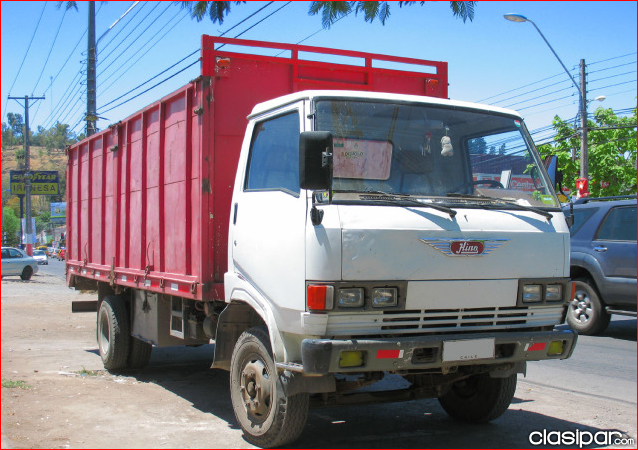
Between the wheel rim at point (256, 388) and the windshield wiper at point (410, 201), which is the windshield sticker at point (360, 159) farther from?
the wheel rim at point (256, 388)

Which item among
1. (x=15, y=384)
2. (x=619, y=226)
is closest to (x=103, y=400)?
(x=15, y=384)

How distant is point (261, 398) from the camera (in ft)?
17.0

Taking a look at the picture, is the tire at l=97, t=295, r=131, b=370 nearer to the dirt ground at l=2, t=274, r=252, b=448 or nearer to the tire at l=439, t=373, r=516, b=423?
the dirt ground at l=2, t=274, r=252, b=448

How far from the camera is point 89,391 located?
24.2 ft

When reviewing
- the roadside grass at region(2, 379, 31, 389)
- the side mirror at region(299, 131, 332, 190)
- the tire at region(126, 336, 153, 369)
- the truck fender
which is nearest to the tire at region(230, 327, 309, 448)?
the truck fender

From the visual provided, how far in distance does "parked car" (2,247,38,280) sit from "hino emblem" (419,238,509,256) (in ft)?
91.0

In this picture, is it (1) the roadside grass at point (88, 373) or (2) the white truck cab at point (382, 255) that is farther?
(1) the roadside grass at point (88, 373)

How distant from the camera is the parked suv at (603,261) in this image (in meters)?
10.4

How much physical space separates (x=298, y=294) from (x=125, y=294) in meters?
4.71

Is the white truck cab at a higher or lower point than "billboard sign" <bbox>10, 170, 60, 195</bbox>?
lower

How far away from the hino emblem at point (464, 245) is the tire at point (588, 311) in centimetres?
646

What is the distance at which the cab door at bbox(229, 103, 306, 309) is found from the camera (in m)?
4.74

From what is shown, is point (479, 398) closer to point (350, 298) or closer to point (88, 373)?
point (350, 298)

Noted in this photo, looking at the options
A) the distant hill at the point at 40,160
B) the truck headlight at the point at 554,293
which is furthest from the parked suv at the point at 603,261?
the distant hill at the point at 40,160
